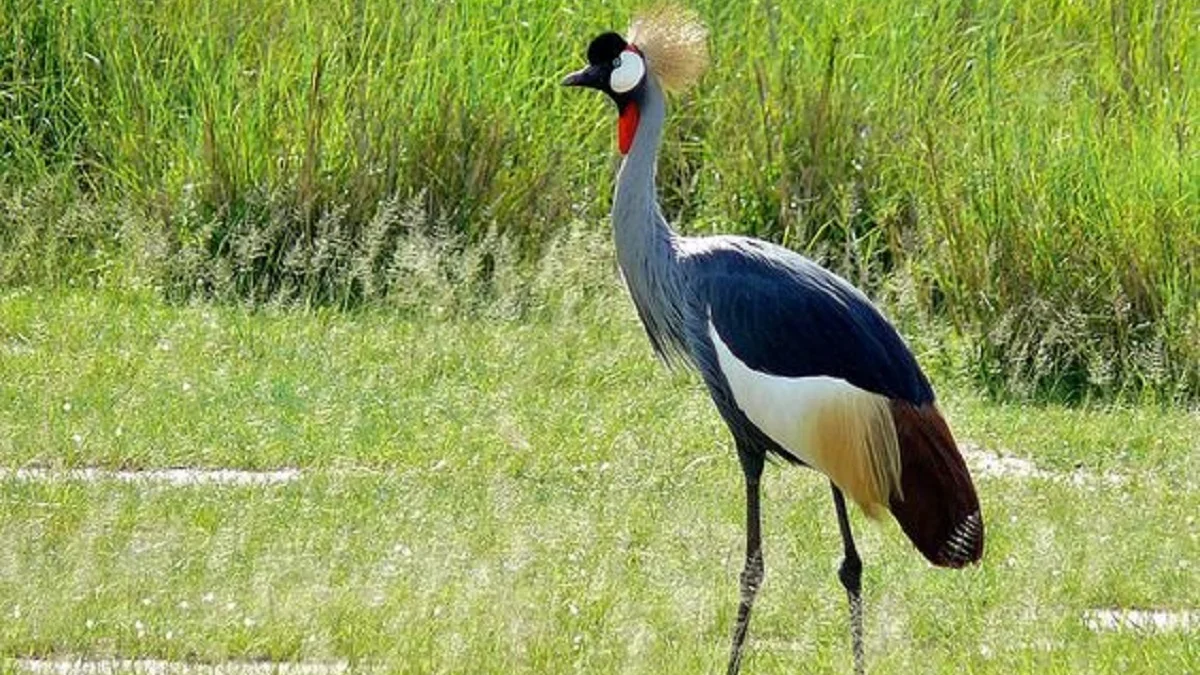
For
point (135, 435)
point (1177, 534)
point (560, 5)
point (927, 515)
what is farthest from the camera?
point (560, 5)

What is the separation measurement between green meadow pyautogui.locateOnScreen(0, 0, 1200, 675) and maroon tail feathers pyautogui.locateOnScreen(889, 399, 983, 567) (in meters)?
0.27

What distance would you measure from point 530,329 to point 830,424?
335cm

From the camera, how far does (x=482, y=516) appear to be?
23.8ft

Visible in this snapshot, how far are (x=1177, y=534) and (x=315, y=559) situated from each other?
88.8 inches

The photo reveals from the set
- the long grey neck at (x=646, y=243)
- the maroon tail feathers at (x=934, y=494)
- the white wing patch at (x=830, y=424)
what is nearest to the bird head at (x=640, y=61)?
the long grey neck at (x=646, y=243)

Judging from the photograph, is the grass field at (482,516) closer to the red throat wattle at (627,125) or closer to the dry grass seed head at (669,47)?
the red throat wattle at (627,125)

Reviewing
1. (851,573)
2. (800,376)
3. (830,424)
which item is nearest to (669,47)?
(800,376)

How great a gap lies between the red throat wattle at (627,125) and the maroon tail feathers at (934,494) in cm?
101

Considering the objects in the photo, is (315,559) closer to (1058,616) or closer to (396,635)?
(396,635)

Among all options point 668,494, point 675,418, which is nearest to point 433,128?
point 675,418

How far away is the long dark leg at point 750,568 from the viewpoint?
6.03m

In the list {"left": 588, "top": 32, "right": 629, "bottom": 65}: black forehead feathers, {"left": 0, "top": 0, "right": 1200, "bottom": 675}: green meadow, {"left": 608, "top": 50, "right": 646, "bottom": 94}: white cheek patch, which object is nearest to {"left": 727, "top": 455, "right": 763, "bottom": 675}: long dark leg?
{"left": 0, "top": 0, "right": 1200, "bottom": 675}: green meadow

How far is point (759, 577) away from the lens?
6.20 metres

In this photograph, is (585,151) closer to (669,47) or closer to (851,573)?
(669,47)
